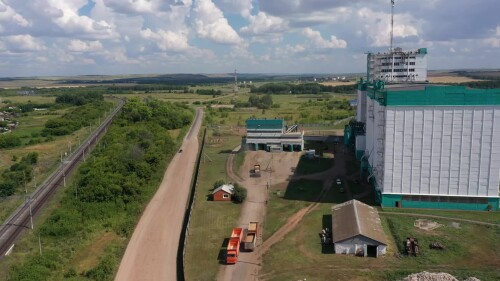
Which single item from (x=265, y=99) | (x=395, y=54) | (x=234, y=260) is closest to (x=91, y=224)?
(x=234, y=260)

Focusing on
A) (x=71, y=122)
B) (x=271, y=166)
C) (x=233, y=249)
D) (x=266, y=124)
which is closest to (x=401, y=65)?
(x=266, y=124)

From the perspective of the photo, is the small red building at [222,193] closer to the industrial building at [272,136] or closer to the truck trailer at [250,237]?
the truck trailer at [250,237]

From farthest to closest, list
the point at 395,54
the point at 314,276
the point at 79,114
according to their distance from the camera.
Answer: the point at 79,114
the point at 395,54
the point at 314,276

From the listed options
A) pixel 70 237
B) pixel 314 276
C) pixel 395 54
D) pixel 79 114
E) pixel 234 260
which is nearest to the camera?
pixel 314 276

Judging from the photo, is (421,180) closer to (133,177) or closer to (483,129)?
(483,129)

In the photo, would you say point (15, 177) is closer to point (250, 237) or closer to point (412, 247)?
point (250, 237)

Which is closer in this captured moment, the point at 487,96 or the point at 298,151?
the point at 487,96

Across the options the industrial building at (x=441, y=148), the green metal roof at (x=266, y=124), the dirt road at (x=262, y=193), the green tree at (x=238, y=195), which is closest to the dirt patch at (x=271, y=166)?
the dirt road at (x=262, y=193)
